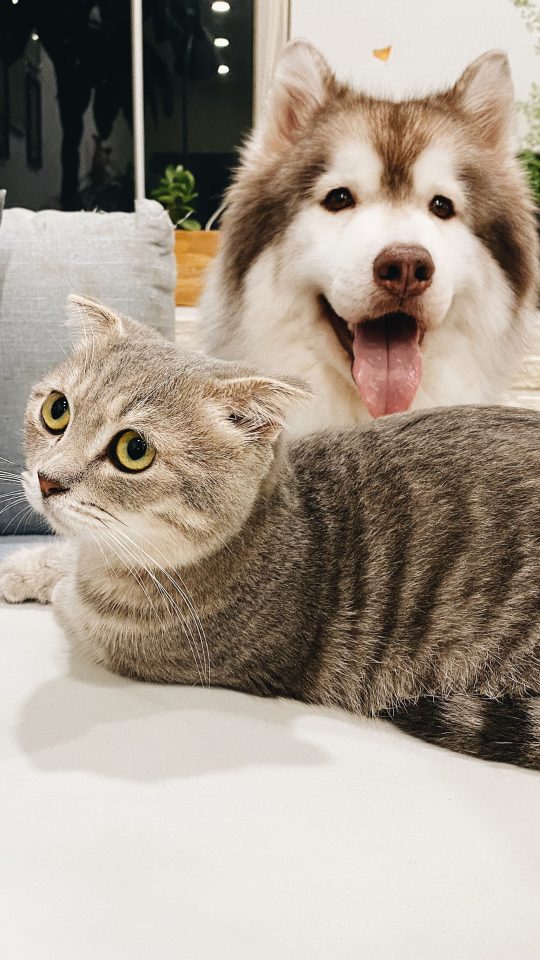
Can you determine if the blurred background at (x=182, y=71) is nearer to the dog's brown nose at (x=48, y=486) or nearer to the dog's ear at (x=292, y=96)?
the dog's ear at (x=292, y=96)

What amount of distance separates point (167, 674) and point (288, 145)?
995 mm

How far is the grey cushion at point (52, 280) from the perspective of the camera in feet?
5.07

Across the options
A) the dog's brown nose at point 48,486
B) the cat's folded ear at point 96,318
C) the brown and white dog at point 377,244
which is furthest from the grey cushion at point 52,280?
the dog's brown nose at point 48,486

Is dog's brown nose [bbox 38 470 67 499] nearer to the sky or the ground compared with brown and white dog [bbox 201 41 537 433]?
nearer to the ground

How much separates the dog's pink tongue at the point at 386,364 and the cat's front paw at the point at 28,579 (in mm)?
595

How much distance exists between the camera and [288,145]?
1.41 metres

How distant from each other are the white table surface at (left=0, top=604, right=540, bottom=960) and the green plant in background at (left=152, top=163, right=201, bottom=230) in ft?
→ 5.69

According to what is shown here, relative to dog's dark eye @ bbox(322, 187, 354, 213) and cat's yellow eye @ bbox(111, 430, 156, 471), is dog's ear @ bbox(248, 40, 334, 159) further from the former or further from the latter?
cat's yellow eye @ bbox(111, 430, 156, 471)

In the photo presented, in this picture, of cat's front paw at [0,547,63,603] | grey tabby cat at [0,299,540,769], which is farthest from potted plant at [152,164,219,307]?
grey tabby cat at [0,299,540,769]

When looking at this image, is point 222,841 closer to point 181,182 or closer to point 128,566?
point 128,566

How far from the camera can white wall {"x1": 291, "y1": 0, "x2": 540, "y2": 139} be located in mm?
2111

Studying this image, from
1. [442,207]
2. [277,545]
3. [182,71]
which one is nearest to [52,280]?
[442,207]

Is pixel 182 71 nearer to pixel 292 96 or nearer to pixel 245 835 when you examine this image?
pixel 292 96

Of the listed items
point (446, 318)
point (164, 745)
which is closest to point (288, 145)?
point (446, 318)
